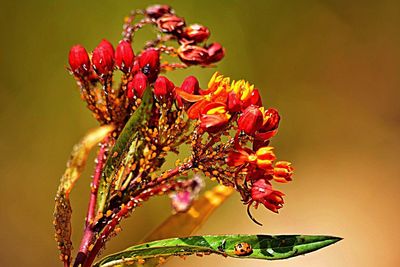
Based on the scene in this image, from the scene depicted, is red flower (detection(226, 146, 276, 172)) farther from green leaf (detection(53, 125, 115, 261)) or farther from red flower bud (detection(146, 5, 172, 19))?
red flower bud (detection(146, 5, 172, 19))

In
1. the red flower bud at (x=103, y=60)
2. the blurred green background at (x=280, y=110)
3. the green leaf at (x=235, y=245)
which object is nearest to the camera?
the green leaf at (x=235, y=245)

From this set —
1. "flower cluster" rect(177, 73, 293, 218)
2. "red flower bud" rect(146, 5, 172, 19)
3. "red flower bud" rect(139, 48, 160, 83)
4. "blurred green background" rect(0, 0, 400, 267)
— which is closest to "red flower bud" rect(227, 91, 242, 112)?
"flower cluster" rect(177, 73, 293, 218)

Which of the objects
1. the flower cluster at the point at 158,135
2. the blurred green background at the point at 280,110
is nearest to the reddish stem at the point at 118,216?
the flower cluster at the point at 158,135

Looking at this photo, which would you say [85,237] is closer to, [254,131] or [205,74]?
[254,131]

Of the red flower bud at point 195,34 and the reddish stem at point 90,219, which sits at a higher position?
the red flower bud at point 195,34

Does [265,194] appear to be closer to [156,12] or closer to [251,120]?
[251,120]

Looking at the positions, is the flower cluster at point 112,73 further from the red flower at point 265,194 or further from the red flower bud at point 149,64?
the red flower at point 265,194
